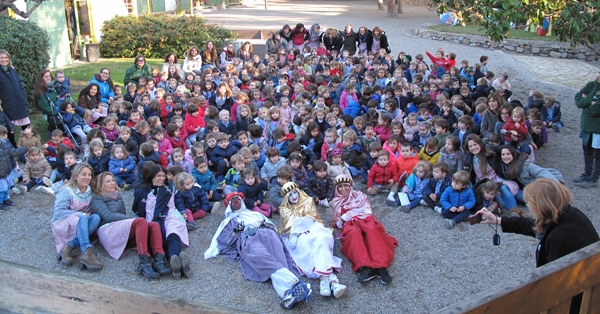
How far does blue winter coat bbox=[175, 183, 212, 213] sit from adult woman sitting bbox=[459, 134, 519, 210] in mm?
3314

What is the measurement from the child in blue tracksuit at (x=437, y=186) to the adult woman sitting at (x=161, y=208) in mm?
2923

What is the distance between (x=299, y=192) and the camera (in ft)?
19.2

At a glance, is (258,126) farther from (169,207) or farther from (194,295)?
(194,295)

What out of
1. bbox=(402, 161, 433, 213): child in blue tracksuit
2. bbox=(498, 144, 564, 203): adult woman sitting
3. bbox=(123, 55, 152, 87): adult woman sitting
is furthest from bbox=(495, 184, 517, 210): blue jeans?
bbox=(123, 55, 152, 87): adult woman sitting

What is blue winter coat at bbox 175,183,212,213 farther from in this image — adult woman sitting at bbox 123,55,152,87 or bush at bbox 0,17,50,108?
bush at bbox 0,17,50,108

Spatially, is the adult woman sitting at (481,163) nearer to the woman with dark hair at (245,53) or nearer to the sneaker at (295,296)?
the sneaker at (295,296)

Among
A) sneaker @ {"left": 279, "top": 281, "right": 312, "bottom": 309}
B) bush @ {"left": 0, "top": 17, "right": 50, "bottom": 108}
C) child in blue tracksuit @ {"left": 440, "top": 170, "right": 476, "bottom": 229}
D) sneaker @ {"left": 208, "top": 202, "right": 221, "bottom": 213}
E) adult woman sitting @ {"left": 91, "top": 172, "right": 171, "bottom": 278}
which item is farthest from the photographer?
bush @ {"left": 0, "top": 17, "right": 50, "bottom": 108}

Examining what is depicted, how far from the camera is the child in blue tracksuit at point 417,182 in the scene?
21.4 ft

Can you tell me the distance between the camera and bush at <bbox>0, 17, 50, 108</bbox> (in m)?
9.79

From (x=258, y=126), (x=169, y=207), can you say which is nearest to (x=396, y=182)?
(x=258, y=126)

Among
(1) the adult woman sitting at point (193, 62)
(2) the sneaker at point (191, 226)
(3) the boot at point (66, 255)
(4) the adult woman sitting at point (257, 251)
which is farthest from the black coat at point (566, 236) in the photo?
(1) the adult woman sitting at point (193, 62)

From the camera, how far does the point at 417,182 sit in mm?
6613

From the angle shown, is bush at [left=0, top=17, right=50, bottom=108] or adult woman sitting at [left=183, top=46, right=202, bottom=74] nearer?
bush at [left=0, top=17, right=50, bottom=108]

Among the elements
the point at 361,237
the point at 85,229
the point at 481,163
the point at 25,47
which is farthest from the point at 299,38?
the point at 85,229
